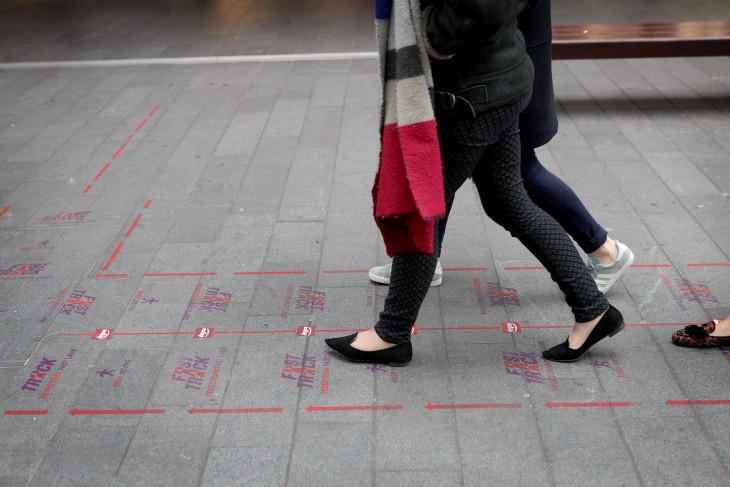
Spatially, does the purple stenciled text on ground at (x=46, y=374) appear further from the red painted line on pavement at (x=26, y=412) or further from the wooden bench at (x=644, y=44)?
the wooden bench at (x=644, y=44)

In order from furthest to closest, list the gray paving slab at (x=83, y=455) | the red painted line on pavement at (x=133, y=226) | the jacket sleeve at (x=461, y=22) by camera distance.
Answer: the red painted line on pavement at (x=133, y=226) < the gray paving slab at (x=83, y=455) < the jacket sleeve at (x=461, y=22)

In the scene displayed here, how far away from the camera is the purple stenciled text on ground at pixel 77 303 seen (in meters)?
3.20

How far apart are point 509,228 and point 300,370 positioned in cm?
94

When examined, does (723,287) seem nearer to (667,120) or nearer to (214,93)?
(667,120)

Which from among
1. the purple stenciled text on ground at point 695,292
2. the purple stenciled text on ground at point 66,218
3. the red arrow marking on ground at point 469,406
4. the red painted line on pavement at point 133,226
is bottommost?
the purple stenciled text on ground at point 695,292

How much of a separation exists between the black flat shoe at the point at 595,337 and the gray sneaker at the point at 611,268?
459 millimetres

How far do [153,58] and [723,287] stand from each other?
19.2 ft

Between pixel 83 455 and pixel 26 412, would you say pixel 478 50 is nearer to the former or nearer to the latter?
pixel 83 455

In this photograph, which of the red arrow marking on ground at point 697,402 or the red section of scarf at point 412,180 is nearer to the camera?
the red section of scarf at point 412,180

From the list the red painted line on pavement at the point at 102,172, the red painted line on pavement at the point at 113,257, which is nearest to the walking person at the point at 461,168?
the red painted line on pavement at the point at 113,257

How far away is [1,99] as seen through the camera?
20.3ft

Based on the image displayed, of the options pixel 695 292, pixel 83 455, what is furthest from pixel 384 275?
pixel 83 455

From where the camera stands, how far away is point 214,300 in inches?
128

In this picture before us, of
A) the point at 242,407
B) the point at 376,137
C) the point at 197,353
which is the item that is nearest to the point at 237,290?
the point at 197,353
